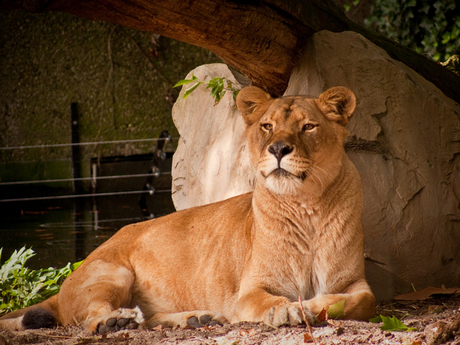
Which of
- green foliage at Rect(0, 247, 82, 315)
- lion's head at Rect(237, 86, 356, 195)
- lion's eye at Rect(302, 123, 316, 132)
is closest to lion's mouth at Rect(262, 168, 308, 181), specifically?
lion's head at Rect(237, 86, 356, 195)

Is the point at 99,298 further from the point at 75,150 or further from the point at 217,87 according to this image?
the point at 75,150

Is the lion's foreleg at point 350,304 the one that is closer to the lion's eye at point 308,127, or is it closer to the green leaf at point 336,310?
the green leaf at point 336,310

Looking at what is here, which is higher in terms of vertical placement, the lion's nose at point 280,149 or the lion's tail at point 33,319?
the lion's nose at point 280,149

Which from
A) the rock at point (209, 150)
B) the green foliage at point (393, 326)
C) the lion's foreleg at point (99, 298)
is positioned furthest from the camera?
the rock at point (209, 150)

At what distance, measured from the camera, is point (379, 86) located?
4418 millimetres

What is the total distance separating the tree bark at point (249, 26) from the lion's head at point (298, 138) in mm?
616

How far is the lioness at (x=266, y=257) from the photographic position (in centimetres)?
321

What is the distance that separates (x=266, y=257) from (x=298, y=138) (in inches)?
29.0

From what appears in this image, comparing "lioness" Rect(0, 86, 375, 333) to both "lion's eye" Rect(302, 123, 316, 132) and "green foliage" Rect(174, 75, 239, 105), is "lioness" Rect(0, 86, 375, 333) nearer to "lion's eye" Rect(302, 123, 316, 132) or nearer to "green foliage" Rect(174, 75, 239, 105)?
"lion's eye" Rect(302, 123, 316, 132)

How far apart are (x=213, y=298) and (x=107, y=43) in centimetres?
824

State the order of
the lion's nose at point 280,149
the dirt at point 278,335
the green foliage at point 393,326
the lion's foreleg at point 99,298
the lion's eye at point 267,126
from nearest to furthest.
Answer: the dirt at point 278,335 < the green foliage at point 393,326 < the lion's nose at point 280,149 < the lion's foreleg at point 99,298 < the lion's eye at point 267,126

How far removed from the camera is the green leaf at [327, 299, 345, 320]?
9.78 ft

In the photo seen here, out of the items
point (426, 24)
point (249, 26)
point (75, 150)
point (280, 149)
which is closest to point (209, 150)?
point (249, 26)

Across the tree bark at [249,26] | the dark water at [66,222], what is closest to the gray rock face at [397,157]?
the tree bark at [249,26]
